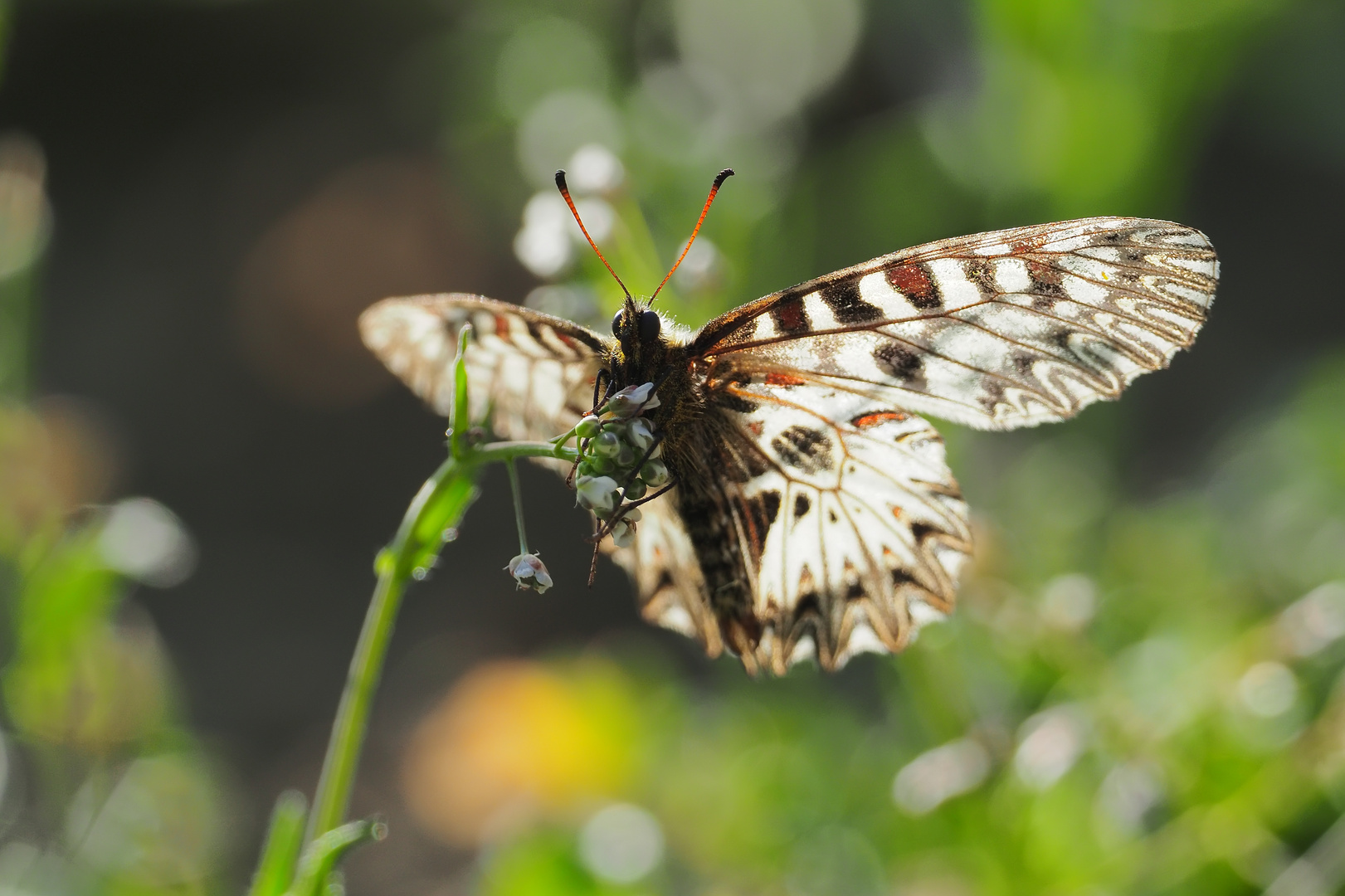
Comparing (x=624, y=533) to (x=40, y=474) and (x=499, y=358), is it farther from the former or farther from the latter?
(x=40, y=474)

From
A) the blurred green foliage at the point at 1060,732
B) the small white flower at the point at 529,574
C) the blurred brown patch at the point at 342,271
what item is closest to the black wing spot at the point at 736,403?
the small white flower at the point at 529,574

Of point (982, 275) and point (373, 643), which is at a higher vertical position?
point (982, 275)

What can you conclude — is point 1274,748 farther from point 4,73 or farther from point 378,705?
point 4,73

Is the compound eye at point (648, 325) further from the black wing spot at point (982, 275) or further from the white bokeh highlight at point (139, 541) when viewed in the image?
the white bokeh highlight at point (139, 541)

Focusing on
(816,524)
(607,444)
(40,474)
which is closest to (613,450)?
(607,444)

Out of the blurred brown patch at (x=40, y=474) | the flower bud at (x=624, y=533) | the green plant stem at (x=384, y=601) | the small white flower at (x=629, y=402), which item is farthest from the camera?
the blurred brown patch at (x=40, y=474)

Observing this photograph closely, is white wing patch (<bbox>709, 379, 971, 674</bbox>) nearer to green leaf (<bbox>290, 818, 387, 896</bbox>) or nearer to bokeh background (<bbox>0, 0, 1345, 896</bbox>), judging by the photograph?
bokeh background (<bbox>0, 0, 1345, 896</bbox>)
